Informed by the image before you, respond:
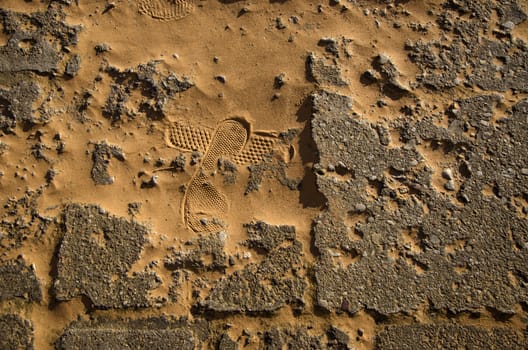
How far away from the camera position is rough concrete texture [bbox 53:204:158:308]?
238 cm

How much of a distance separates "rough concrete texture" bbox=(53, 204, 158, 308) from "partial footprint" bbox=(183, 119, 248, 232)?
12.0 inches

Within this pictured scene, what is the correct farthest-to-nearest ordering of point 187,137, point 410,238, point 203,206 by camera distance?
point 187,137, point 203,206, point 410,238

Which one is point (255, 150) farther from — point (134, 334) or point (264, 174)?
point (134, 334)

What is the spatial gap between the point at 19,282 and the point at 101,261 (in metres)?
0.51

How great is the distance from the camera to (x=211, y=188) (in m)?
2.54

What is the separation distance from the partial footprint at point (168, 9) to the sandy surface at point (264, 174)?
1 centimetres

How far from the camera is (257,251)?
7.88 ft

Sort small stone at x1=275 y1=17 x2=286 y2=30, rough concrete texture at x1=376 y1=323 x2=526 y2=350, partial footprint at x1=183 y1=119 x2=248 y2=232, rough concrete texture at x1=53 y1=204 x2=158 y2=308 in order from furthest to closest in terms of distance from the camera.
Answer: small stone at x1=275 y1=17 x2=286 y2=30 → partial footprint at x1=183 y1=119 x2=248 y2=232 → rough concrete texture at x1=53 y1=204 x2=158 y2=308 → rough concrete texture at x1=376 y1=323 x2=526 y2=350

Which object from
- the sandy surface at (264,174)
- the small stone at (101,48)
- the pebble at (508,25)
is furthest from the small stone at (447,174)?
the small stone at (101,48)

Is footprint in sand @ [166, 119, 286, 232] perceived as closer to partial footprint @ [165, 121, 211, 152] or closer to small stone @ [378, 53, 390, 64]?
partial footprint @ [165, 121, 211, 152]

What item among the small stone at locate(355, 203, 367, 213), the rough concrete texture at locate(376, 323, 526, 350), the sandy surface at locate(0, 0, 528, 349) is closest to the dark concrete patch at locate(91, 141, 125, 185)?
the sandy surface at locate(0, 0, 528, 349)

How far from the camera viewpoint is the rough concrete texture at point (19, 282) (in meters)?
2.44

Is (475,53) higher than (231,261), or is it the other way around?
(475,53)

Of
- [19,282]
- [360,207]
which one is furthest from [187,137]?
[19,282]
